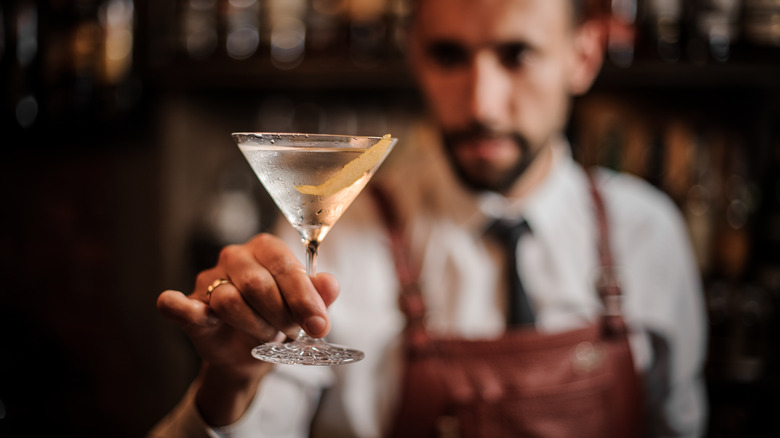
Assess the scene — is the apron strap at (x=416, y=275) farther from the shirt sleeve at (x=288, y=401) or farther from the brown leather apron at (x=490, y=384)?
the shirt sleeve at (x=288, y=401)

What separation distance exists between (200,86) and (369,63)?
0.48m

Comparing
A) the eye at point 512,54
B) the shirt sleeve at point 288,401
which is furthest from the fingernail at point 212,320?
the eye at point 512,54

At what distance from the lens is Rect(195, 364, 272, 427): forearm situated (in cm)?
85

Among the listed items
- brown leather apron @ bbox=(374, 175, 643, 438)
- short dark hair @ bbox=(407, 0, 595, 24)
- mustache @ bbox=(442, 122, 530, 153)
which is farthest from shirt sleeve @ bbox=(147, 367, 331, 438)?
short dark hair @ bbox=(407, 0, 595, 24)

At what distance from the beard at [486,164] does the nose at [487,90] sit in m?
0.03

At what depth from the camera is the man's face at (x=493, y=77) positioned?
1.38m

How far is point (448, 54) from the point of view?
1423 millimetres

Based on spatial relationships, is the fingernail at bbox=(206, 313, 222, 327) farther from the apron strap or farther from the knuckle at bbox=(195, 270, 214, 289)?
the apron strap

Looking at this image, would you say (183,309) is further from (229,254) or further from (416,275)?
(416,275)

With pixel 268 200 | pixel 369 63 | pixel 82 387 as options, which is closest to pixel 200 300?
pixel 369 63

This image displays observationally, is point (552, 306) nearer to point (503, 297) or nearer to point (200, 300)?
point (503, 297)

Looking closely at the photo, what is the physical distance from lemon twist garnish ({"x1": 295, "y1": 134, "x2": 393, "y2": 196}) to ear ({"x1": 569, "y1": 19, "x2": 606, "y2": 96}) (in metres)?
0.92

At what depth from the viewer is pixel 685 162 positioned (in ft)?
6.54

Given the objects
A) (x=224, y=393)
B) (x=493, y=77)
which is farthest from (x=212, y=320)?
(x=493, y=77)
